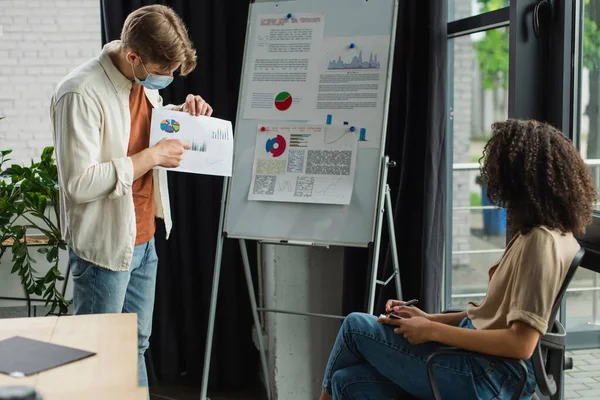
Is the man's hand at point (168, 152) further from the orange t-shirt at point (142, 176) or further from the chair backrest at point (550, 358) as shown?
the chair backrest at point (550, 358)

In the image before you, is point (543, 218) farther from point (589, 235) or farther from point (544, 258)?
point (589, 235)

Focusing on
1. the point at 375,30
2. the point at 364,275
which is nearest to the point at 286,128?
the point at 375,30

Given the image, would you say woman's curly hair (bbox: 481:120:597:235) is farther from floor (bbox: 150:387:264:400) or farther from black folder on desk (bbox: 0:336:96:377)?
floor (bbox: 150:387:264:400)

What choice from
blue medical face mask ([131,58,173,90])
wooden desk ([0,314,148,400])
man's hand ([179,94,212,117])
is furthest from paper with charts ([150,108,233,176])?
wooden desk ([0,314,148,400])

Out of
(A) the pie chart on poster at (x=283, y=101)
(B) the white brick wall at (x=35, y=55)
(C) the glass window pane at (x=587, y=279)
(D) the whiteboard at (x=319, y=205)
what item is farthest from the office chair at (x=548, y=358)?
(B) the white brick wall at (x=35, y=55)

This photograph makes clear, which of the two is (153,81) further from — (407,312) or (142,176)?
(407,312)

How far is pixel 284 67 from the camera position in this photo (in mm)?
3010

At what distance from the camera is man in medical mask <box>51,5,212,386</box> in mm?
2189

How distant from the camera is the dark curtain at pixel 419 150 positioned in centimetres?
293

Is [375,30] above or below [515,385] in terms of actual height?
above

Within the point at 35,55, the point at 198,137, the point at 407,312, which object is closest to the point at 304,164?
the point at 198,137

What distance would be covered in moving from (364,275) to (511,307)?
153 cm

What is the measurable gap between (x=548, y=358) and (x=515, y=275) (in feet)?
0.88

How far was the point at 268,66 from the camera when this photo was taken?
9.98ft
